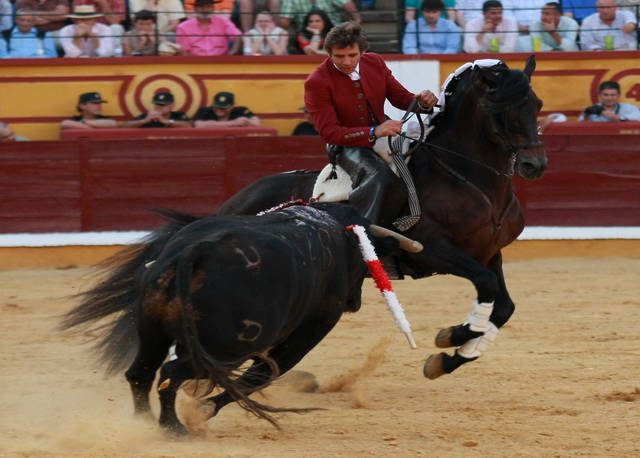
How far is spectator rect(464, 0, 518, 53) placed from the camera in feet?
32.3

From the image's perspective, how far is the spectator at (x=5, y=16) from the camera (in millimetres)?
9789

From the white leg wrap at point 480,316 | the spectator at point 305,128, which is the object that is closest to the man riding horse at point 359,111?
the white leg wrap at point 480,316

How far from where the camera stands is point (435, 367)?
185 inches

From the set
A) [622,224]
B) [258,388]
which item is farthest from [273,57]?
[258,388]

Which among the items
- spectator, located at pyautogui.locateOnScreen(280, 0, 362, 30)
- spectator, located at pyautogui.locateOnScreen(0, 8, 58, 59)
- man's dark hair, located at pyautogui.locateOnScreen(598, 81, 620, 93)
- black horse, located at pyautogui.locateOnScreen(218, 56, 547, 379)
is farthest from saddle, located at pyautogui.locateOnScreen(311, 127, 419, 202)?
spectator, located at pyautogui.locateOnScreen(0, 8, 58, 59)

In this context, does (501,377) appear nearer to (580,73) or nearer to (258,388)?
(258,388)

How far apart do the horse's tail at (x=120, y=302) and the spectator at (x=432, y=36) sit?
612 cm

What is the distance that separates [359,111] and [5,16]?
6.08 m

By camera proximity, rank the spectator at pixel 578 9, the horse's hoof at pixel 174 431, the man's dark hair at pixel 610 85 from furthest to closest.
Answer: the spectator at pixel 578 9
the man's dark hair at pixel 610 85
the horse's hoof at pixel 174 431

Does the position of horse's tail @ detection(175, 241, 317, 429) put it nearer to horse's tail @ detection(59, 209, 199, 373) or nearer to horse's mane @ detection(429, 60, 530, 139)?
horse's tail @ detection(59, 209, 199, 373)

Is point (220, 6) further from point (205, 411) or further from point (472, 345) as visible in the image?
point (205, 411)

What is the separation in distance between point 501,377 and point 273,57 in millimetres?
5668

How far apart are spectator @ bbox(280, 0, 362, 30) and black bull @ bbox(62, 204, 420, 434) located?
6.41 m

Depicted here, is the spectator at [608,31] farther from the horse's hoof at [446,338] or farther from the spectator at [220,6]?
the horse's hoof at [446,338]
